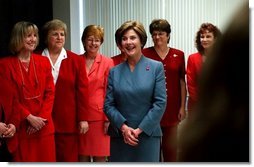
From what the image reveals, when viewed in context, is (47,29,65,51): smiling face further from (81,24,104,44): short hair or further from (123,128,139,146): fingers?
(123,128,139,146): fingers

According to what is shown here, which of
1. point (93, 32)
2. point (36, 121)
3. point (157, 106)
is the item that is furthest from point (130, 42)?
point (36, 121)

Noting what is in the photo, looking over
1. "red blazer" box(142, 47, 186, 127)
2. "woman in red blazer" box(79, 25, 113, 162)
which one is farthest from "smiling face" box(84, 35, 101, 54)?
"red blazer" box(142, 47, 186, 127)

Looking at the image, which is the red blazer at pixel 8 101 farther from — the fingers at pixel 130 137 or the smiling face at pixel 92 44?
the fingers at pixel 130 137

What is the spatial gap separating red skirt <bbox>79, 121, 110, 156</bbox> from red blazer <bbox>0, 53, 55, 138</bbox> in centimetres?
18

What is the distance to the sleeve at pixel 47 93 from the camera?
1.95 m

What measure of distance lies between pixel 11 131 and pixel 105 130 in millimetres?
447

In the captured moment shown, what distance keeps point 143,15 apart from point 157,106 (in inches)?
16.6

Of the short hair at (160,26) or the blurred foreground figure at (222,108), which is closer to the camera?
the blurred foreground figure at (222,108)

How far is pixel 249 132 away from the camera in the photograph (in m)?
0.70

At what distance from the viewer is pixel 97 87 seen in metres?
1.97

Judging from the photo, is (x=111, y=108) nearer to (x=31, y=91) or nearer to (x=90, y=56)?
(x=90, y=56)

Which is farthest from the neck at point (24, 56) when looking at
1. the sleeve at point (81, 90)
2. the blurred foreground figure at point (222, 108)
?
the blurred foreground figure at point (222, 108)

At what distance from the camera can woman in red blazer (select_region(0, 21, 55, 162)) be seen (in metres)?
1.90

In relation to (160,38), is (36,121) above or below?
below
